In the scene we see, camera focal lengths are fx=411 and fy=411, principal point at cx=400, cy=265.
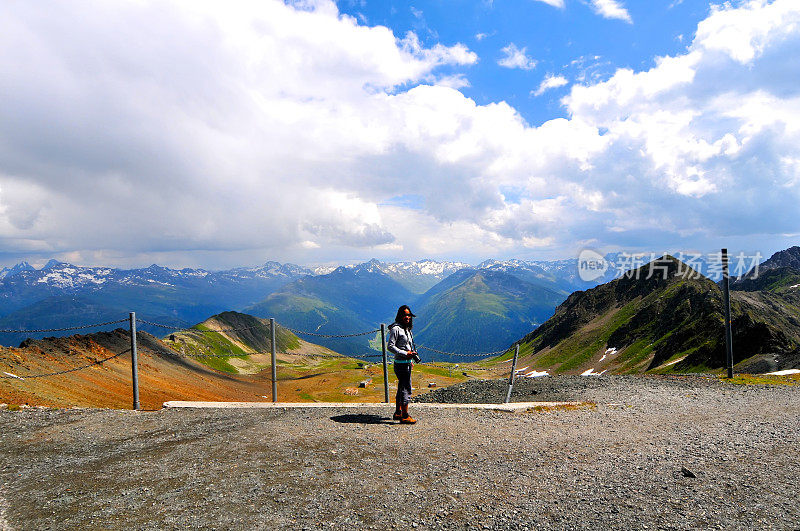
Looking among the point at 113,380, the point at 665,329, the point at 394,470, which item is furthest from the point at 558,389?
the point at 665,329

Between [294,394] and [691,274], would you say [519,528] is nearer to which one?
[294,394]

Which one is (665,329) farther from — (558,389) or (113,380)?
(113,380)

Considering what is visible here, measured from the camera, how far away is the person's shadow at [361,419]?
12446mm

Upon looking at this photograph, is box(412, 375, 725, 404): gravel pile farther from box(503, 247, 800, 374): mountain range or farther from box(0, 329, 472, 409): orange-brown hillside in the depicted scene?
box(503, 247, 800, 374): mountain range

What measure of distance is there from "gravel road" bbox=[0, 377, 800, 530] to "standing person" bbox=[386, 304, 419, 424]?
0.52m

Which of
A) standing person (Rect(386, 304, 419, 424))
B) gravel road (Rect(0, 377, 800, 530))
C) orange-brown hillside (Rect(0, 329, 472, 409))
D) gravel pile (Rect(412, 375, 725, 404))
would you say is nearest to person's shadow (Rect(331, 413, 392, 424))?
gravel road (Rect(0, 377, 800, 530))

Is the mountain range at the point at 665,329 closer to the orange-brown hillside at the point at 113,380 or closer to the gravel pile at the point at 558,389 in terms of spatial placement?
the gravel pile at the point at 558,389

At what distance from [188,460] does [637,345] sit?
129713 mm

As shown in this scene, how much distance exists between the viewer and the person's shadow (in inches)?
490

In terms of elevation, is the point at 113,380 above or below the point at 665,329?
above

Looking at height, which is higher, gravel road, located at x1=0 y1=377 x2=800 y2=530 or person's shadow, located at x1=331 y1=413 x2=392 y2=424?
gravel road, located at x1=0 y1=377 x2=800 y2=530

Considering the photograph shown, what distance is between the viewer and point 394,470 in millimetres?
8305

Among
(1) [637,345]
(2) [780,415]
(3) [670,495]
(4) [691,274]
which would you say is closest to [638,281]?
(4) [691,274]

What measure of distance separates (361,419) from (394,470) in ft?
15.6
